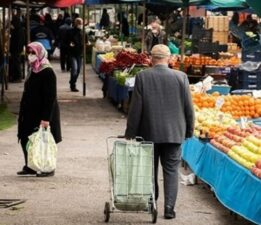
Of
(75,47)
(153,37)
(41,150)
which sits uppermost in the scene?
(75,47)

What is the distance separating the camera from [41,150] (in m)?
10.8

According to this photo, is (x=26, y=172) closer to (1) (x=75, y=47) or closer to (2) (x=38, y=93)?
(2) (x=38, y=93)

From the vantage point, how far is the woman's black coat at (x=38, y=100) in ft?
34.9

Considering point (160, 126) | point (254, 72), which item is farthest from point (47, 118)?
point (254, 72)

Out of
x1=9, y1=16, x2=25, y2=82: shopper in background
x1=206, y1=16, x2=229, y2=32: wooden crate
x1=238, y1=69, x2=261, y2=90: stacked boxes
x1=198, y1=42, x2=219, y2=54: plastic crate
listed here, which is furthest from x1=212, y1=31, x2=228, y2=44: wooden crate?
x1=238, y1=69, x2=261, y2=90: stacked boxes

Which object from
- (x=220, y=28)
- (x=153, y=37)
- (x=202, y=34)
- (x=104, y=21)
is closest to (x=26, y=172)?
(x=153, y=37)

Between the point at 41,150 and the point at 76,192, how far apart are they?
2.83 ft

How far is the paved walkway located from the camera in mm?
8836

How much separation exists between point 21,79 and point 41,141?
644 inches

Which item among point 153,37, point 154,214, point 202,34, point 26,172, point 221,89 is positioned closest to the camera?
point 154,214

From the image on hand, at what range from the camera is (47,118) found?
35.1 ft

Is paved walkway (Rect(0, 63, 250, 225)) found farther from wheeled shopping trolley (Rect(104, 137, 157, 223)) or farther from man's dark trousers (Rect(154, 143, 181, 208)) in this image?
wheeled shopping trolley (Rect(104, 137, 157, 223))

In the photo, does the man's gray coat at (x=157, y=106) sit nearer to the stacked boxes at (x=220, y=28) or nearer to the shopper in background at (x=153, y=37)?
the shopper in background at (x=153, y=37)

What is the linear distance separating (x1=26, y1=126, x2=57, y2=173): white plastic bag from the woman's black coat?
7.3 inches
